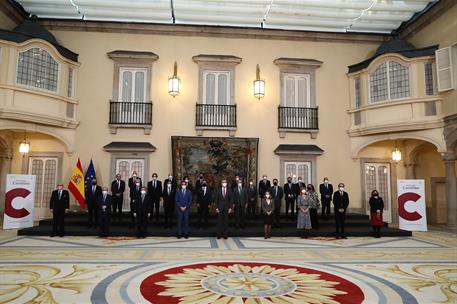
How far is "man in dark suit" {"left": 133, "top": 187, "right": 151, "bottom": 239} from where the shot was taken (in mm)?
10148

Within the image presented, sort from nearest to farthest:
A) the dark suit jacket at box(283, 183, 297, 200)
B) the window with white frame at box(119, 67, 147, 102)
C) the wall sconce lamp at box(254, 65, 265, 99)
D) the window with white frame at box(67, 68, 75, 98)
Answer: the dark suit jacket at box(283, 183, 297, 200)
the window with white frame at box(67, 68, 75, 98)
the wall sconce lamp at box(254, 65, 265, 99)
the window with white frame at box(119, 67, 147, 102)

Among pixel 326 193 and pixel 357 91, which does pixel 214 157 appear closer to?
pixel 326 193

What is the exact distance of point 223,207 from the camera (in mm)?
10312

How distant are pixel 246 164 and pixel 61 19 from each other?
9.01 metres

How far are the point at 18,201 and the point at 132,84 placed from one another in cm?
572

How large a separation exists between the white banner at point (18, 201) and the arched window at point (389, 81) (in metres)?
12.5

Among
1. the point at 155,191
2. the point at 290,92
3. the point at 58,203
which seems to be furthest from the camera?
the point at 290,92

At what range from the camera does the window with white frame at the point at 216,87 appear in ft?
45.8

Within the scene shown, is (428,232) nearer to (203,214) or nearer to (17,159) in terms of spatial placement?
(203,214)

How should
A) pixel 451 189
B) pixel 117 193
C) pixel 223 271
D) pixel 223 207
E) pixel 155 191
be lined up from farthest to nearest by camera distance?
pixel 451 189
pixel 117 193
pixel 155 191
pixel 223 207
pixel 223 271

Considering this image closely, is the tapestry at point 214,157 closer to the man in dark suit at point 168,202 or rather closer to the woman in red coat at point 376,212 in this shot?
the man in dark suit at point 168,202

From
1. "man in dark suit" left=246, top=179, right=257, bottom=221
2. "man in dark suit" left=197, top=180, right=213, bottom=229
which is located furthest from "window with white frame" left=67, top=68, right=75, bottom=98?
"man in dark suit" left=246, top=179, right=257, bottom=221

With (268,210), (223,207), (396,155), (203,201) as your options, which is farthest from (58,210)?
(396,155)

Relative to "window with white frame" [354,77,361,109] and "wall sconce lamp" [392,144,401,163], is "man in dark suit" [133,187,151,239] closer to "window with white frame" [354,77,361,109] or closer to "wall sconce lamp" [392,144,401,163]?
"window with white frame" [354,77,361,109]
